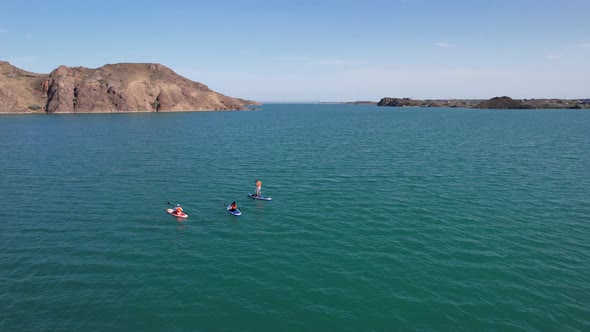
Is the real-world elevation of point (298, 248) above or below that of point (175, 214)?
below

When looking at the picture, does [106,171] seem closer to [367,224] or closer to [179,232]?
[179,232]

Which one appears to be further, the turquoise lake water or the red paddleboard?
the red paddleboard

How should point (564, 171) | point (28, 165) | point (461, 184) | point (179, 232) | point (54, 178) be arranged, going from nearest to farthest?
point (179, 232) → point (461, 184) → point (54, 178) → point (564, 171) → point (28, 165)

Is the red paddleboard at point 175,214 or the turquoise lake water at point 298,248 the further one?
the red paddleboard at point 175,214

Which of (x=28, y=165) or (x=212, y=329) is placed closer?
(x=212, y=329)

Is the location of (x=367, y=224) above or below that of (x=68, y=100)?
below

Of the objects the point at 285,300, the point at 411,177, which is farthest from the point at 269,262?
the point at 411,177

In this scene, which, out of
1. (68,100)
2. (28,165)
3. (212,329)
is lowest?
(212,329)

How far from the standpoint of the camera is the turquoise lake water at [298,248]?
67.1 feet

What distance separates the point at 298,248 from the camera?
28.7 meters

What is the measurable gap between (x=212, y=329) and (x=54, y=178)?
1795 inches

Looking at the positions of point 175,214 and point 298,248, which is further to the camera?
point 175,214

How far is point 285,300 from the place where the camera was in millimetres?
21719

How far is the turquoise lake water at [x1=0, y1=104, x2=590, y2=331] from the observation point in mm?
20453
